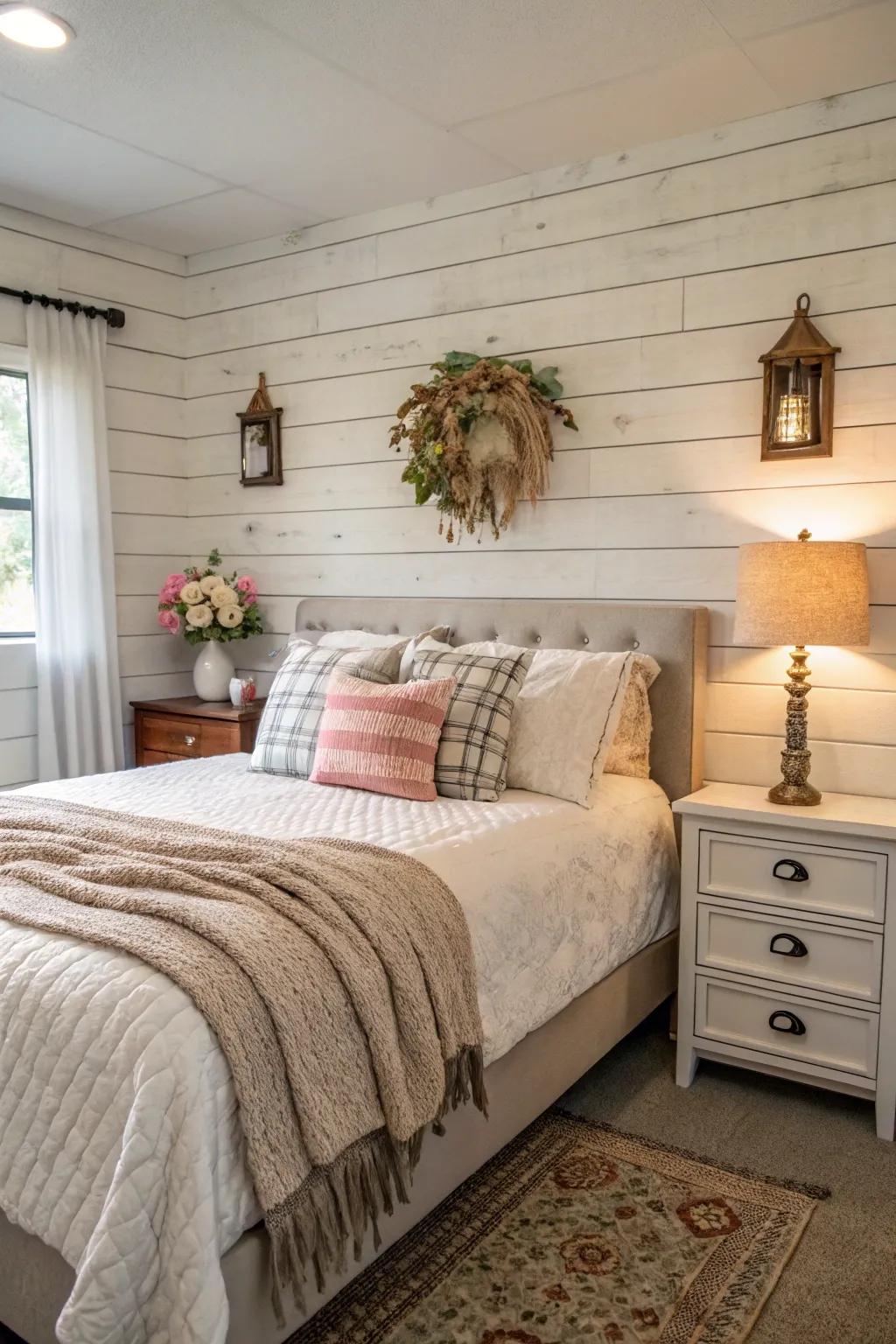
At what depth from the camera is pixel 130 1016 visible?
4.83 ft

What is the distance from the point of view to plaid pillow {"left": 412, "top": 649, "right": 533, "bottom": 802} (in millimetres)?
2689

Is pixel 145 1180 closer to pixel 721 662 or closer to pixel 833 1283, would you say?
pixel 833 1283

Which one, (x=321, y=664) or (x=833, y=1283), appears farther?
(x=321, y=664)

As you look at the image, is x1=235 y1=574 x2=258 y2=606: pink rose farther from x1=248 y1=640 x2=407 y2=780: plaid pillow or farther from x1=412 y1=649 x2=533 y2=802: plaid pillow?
x1=412 y1=649 x2=533 y2=802: plaid pillow

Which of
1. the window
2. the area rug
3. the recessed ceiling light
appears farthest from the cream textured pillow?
the window

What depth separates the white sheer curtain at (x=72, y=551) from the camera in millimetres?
3734

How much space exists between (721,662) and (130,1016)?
2.10m

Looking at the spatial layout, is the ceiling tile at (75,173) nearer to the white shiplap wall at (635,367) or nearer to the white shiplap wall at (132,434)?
the white shiplap wall at (132,434)

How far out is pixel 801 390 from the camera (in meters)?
2.85

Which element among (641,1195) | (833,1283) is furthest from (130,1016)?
(833,1283)

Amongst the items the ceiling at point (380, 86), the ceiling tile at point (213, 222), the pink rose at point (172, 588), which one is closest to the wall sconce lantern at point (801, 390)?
the ceiling at point (380, 86)

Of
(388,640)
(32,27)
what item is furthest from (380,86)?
(388,640)

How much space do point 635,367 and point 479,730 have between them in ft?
4.20

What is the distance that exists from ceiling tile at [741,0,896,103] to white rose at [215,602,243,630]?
244 cm
